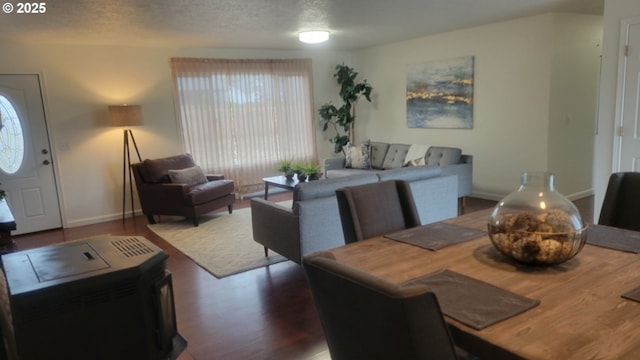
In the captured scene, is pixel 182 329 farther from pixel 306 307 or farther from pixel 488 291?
pixel 488 291

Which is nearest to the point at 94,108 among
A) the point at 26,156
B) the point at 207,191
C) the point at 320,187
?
the point at 26,156

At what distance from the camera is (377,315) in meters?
1.12

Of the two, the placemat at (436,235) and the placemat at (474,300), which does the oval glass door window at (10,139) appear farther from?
the placemat at (474,300)

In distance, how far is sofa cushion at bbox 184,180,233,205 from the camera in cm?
553

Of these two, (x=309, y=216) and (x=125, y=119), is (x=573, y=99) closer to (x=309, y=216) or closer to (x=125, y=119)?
(x=309, y=216)

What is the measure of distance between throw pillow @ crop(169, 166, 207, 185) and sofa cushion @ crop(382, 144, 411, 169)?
8.92 ft

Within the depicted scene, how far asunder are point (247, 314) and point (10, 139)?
14.3 ft

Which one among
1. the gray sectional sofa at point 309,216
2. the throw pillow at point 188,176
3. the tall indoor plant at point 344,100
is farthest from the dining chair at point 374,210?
the tall indoor plant at point 344,100

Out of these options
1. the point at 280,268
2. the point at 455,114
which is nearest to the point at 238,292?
the point at 280,268

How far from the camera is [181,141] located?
666cm

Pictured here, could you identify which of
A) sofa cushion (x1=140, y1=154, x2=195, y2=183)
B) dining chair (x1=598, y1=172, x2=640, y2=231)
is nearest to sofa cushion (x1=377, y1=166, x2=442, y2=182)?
dining chair (x1=598, y1=172, x2=640, y2=231)

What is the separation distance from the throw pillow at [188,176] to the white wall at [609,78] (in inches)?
187

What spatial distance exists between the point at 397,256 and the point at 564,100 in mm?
4878

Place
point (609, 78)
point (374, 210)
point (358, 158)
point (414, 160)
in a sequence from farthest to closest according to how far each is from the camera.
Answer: point (358, 158) < point (414, 160) < point (609, 78) < point (374, 210)
